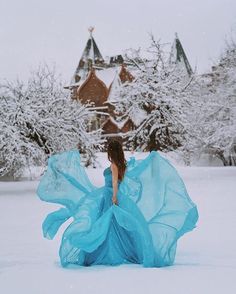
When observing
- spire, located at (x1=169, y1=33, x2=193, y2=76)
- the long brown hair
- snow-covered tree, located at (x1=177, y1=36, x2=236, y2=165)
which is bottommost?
snow-covered tree, located at (x1=177, y1=36, x2=236, y2=165)

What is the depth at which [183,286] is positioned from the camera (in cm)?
488

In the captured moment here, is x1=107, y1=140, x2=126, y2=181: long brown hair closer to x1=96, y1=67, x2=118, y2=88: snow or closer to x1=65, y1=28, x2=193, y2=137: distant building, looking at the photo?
x1=65, y1=28, x2=193, y2=137: distant building

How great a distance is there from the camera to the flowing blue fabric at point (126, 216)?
239 inches

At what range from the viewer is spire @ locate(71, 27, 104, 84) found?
5947 centimetres

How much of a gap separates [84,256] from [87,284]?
45.8 inches

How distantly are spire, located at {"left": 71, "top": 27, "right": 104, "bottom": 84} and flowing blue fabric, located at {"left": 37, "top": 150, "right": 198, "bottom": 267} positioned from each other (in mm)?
53136

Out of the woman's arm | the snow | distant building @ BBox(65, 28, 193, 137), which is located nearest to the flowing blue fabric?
the woman's arm

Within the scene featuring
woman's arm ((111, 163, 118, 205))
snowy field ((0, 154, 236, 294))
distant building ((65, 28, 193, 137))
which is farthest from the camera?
distant building ((65, 28, 193, 137))

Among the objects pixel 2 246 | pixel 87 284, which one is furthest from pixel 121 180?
pixel 2 246

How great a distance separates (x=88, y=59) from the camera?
200ft

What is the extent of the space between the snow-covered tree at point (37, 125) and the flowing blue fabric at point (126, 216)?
1134 cm

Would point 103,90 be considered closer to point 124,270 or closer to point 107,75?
point 107,75

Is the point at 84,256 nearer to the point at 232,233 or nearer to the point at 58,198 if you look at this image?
the point at 58,198

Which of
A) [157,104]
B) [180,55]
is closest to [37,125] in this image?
[157,104]
